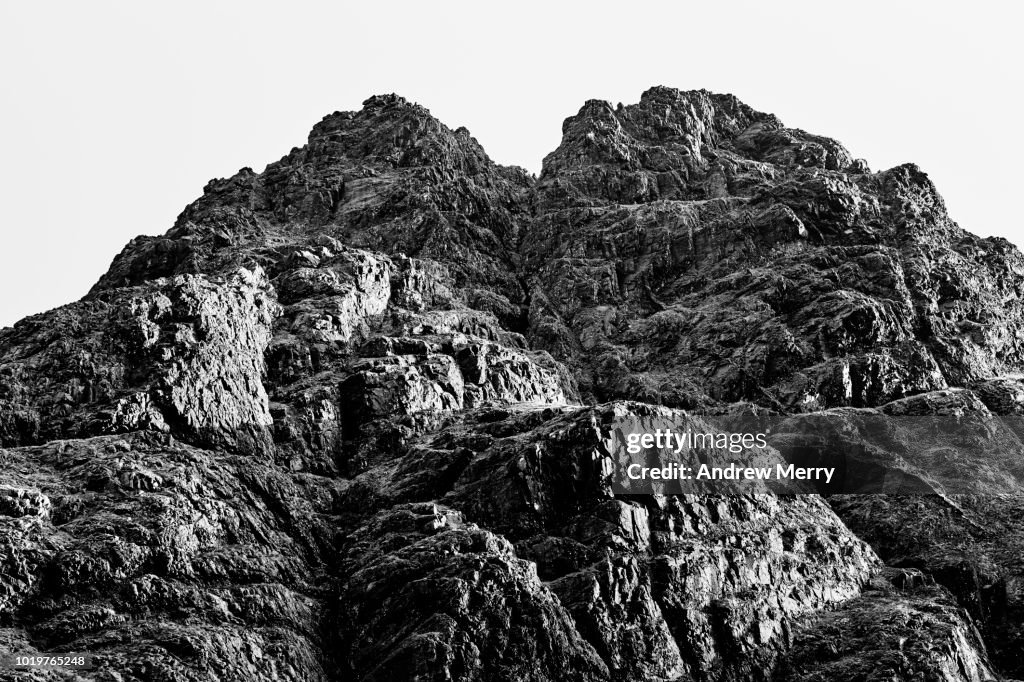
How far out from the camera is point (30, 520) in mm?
39969

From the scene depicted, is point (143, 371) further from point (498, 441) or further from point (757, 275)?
point (757, 275)

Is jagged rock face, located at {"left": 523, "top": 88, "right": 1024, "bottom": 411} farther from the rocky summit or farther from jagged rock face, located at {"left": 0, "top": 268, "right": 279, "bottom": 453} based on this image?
jagged rock face, located at {"left": 0, "top": 268, "right": 279, "bottom": 453}

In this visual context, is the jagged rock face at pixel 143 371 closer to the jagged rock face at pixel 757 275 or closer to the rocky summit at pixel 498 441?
the rocky summit at pixel 498 441

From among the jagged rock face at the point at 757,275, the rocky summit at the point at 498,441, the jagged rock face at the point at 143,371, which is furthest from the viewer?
the jagged rock face at the point at 757,275

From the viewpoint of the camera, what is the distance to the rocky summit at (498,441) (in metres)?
39.8

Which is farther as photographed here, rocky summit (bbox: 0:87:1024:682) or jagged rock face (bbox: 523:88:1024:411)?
jagged rock face (bbox: 523:88:1024:411)

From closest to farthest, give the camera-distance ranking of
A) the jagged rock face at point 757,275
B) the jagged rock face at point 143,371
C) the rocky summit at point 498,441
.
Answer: the rocky summit at point 498,441
the jagged rock face at point 143,371
the jagged rock face at point 757,275

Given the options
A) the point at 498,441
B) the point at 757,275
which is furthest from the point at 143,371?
the point at 757,275

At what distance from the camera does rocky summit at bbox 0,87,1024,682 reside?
39812mm

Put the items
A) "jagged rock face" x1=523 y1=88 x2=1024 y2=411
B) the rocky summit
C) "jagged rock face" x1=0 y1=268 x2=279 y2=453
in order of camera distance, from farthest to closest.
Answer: "jagged rock face" x1=523 y1=88 x2=1024 y2=411
"jagged rock face" x1=0 y1=268 x2=279 y2=453
the rocky summit

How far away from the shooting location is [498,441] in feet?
169

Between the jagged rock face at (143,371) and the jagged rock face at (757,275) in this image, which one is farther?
the jagged rock face at (757,275)

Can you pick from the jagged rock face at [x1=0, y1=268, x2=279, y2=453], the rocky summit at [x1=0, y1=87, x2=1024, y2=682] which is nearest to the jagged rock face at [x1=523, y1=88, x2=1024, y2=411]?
the rocky summit at [x1=0, y1=87, x2=1024, y2=682]

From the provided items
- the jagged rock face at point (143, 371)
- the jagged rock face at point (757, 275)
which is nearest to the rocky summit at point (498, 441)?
the jagged rock face at point (143, 371)
